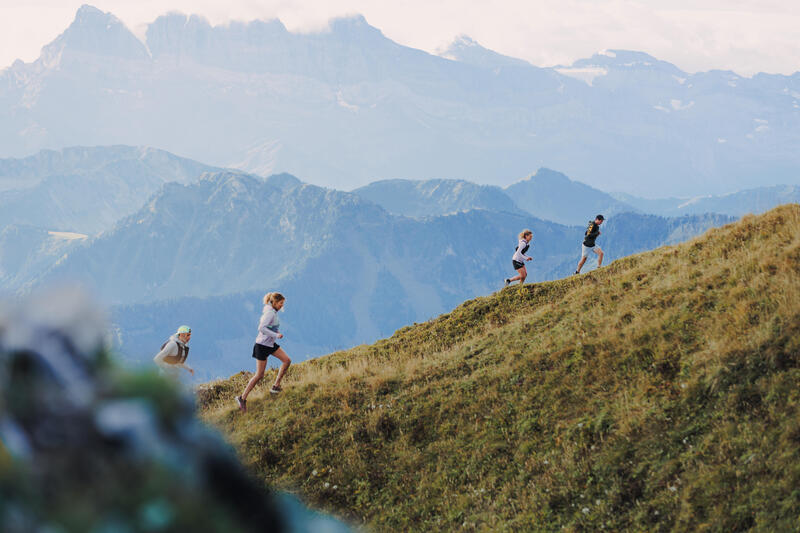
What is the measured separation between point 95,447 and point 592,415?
988cm

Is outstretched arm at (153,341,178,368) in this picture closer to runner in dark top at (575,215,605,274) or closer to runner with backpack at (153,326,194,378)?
runner with backpack at (153,326,194,378)

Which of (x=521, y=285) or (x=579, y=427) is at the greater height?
(x=521, y=285)

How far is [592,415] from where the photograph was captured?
33.8 feet

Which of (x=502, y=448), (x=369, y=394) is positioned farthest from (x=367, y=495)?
(x=369, y=394)

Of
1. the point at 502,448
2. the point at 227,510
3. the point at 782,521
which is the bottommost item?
the point at 782,521

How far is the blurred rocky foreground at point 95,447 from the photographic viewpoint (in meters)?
1.67

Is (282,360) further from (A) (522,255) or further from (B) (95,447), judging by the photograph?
(B) (95,447)

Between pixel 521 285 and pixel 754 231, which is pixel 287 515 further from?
pixel 521 285

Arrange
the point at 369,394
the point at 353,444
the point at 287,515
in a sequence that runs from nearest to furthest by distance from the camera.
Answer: the point at 287,515 < the point at 353,444 < the point at 369,394

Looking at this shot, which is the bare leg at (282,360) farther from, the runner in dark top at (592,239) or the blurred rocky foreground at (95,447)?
the runner in dark top at (592,239)

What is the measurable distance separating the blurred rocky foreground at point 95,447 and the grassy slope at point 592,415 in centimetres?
719

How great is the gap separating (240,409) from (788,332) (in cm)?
1299

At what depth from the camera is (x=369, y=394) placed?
1438cm

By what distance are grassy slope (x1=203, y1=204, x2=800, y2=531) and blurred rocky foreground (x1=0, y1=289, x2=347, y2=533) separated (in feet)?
23.6
